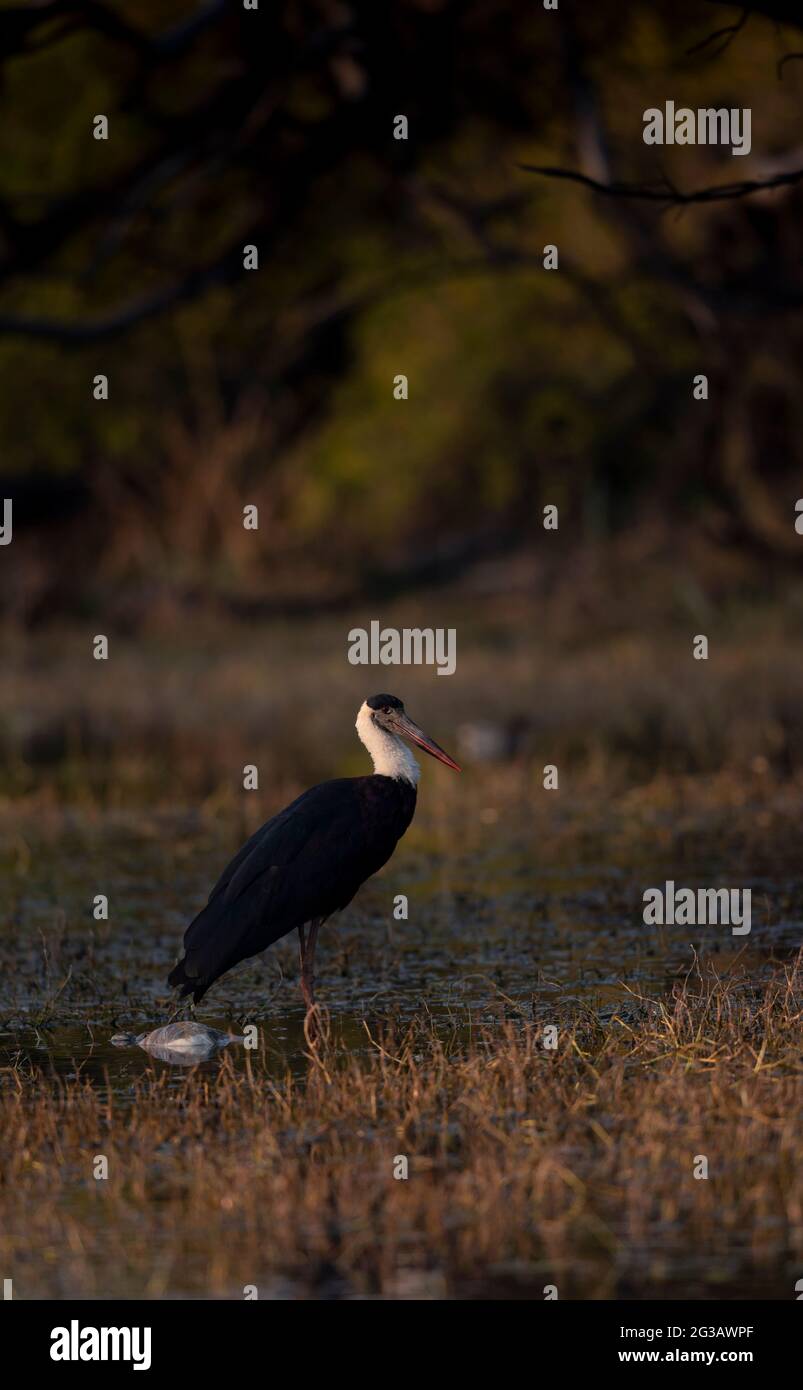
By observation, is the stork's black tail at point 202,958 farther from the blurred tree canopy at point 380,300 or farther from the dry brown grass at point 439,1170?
the blurred tree canopy at point 380,300

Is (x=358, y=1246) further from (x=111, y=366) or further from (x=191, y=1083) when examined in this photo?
(x=111, y=366)

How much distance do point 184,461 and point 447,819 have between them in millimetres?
16012

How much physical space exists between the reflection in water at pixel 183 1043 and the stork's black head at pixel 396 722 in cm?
Result: 168

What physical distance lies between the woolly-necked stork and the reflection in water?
5.7 inches

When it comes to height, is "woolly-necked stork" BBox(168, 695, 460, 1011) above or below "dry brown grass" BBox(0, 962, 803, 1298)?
above

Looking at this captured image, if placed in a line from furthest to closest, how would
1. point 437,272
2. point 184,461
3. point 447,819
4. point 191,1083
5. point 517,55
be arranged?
point 184,461 → point 437,272 → point 517,55 → point 447,819 → point 191,1083

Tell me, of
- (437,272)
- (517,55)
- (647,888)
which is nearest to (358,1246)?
(647,888)

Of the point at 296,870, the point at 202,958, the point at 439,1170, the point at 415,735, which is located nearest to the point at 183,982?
the point at 202,958

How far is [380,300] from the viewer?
106ft

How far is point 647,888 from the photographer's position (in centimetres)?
1235

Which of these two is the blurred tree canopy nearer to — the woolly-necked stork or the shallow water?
the shallow water

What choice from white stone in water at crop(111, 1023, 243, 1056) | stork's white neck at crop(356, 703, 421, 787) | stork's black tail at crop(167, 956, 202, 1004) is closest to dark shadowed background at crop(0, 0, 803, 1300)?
white stone in water at crop(111, 1023, 243, 1056)

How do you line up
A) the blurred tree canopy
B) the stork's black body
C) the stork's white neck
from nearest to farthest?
the stork's black body → the stork's white neck → the blurred tree canopy

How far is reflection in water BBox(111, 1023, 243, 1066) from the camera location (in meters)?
8.91
